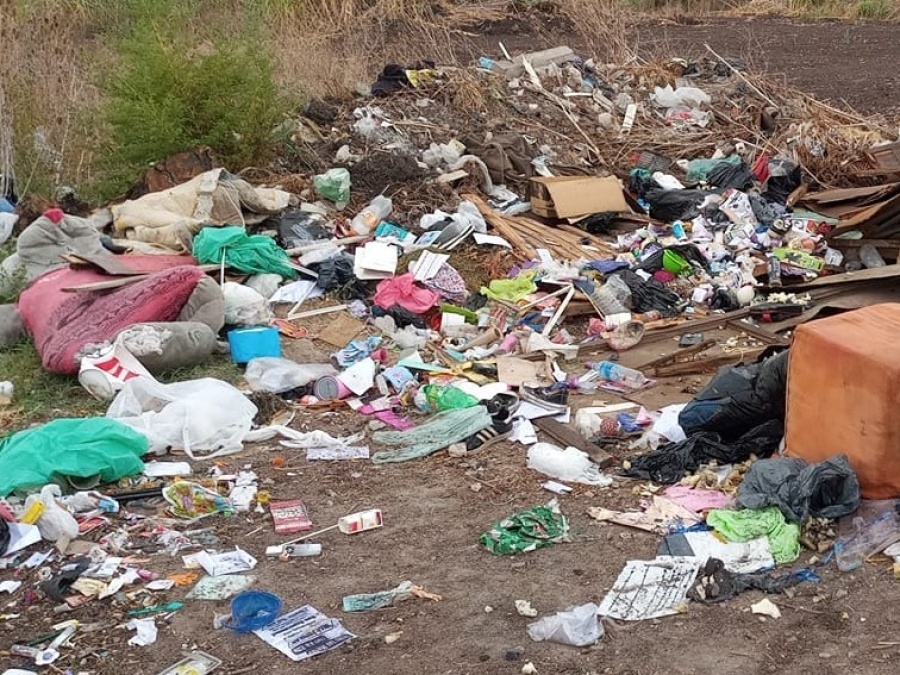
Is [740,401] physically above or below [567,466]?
above

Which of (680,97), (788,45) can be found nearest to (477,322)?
(680,97)

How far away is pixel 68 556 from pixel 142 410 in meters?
1.38

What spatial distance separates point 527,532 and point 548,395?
1.61m

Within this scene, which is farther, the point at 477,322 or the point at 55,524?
the point at 477,322

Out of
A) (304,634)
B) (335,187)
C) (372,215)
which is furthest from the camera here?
(335,187)

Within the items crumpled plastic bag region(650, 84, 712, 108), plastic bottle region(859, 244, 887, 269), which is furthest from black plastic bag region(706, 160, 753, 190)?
crumpled plastic bag region(650, 84, 712, 108)

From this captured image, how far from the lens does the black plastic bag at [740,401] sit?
4.94 m

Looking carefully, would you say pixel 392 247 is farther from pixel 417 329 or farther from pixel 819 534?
pixel 819 534

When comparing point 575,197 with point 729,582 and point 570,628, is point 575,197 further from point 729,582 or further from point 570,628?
point 570,628

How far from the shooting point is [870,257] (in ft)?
26.6

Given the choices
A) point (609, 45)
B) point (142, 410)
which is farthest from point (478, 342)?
point (609, 45)

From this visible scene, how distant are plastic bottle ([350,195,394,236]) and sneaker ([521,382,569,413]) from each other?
2.76 meters

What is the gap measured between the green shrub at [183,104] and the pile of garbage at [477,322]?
0.36m

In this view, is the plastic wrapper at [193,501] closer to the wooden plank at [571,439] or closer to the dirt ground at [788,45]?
the wooden plank at [571,439]
